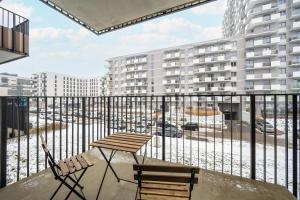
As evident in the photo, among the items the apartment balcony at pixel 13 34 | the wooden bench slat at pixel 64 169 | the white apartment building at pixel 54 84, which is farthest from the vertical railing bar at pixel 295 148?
the white apartment building at pixel 54 84

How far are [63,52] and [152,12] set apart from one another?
386 ft

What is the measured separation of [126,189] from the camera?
2.38m

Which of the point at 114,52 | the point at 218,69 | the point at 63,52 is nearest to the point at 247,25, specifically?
the point at 218,69

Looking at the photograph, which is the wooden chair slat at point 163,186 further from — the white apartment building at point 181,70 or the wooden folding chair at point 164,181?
the white apartment building at point 181,70

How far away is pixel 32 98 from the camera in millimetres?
2707

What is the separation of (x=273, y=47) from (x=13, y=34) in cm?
3956

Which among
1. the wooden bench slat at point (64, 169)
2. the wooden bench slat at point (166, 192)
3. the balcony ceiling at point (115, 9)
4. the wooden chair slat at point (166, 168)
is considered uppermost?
the balcony ceiling at point (115, 9)

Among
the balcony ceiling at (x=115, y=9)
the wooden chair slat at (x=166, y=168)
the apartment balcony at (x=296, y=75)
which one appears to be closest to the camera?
the wooden chair slat at (x=166, y=168)

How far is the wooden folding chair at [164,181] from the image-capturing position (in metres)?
1.26

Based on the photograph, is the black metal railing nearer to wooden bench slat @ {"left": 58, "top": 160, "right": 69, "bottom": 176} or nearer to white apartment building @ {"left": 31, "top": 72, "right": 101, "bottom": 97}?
wooden bench slat @ {"left": 58, "top": 160, "right": 69, "bottom": 176}

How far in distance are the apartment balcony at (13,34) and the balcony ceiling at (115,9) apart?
350 cm

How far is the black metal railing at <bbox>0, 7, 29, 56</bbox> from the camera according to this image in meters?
6.73

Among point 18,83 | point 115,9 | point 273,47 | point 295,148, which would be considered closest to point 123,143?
point 295,148

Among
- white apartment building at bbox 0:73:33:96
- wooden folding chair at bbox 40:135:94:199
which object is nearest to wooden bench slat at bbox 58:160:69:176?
wooden folding chair at bbox 40:135:94:199
